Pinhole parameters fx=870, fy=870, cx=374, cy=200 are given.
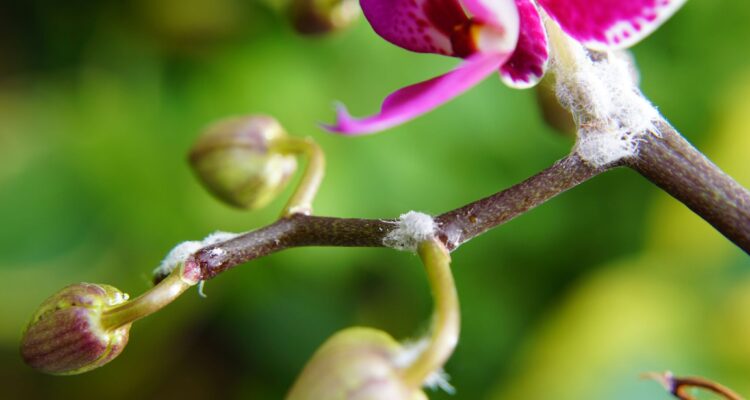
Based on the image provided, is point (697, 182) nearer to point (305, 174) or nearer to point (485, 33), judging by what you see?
point (485, 33)

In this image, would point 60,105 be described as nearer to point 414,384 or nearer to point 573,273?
point 573,273

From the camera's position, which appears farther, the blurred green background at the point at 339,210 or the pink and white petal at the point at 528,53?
the blurred green background at the point at 339,210

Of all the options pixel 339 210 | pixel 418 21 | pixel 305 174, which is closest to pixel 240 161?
pixel 305 174

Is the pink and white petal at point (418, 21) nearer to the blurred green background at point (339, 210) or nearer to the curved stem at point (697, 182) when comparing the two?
the curved stem at point (697, 182)

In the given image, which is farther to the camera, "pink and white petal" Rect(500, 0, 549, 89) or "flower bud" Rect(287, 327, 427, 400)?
"pink and white petal" Rect(500, 0, 549, 89)

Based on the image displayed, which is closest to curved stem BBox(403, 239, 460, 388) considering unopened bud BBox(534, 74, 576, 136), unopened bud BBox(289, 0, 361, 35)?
unopened bud BBox(534, 74, 576, 136)

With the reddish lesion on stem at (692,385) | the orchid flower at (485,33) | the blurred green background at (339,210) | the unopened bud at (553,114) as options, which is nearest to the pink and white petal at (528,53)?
the orchid flower at (485,33)

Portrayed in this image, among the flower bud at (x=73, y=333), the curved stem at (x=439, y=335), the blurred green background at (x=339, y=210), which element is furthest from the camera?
the blurred green background at (x=339, y=210)

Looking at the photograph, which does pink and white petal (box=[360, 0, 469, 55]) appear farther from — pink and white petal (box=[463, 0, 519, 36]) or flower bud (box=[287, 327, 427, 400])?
flower bud (box=[287, 327, 427, 400])
